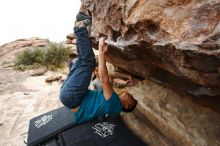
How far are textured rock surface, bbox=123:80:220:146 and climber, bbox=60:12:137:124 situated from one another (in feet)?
1.21

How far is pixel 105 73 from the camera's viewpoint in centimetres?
313

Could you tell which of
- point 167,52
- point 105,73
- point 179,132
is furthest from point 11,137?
point 167,52

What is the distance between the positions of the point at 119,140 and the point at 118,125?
47 cm

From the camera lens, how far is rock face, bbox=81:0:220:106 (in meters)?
1.55

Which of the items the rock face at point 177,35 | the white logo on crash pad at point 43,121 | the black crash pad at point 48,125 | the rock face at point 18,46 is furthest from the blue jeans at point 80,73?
the rock face at point 18,46

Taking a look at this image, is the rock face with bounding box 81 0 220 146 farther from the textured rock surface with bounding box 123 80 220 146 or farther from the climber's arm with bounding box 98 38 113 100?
the climber's arm with bounding box 98 38 113 100

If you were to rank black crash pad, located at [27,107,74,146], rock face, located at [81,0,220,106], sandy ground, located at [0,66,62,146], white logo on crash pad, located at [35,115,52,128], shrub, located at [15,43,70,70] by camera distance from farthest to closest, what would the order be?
shrub, located at [15,43,70,70]
sandy ground, located at [0,66,62,146]
white logo on crash pad, located at [35,115,52,128]
black crash pad, located at [27,107,74,146]
rock face, located at [81,0,220,106]

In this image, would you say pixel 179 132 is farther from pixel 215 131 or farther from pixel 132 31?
pixel 132 31

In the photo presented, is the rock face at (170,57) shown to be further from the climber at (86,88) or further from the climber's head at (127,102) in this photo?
the climber's head at (127,102)

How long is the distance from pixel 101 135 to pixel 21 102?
3992mm

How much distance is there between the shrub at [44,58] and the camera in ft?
39.2

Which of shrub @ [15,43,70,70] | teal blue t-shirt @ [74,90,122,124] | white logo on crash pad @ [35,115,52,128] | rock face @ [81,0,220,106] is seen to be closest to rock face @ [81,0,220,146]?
rock face @ [81,0,220,106]

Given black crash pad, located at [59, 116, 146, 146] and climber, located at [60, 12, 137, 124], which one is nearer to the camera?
climber, located at [60, 12, 137, 124]

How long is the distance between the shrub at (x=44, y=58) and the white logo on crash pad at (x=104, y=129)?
8.00m
